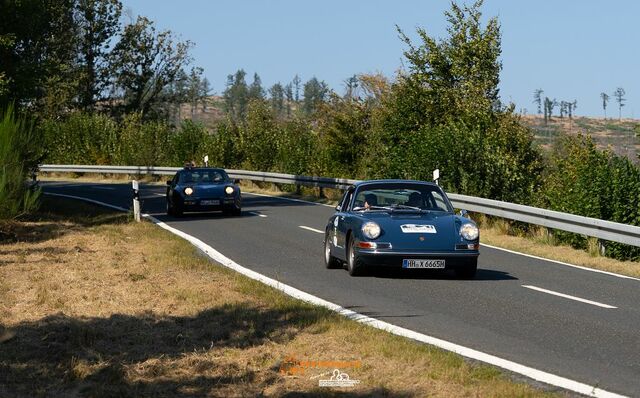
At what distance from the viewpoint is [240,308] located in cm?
1052

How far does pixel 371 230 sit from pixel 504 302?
253 centimetres

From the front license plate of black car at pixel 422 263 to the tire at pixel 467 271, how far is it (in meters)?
0.47

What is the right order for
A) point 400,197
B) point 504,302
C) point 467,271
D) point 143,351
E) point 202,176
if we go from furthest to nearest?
point 202,176 < point 400,197 < point 467,271 < point 504,302 < point 143,351

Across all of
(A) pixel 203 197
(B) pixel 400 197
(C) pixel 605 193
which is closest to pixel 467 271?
(B) pixel 400 197

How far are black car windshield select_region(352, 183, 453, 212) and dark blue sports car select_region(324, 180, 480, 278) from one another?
17 mm

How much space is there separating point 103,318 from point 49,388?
296cm

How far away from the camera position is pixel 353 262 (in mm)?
14086

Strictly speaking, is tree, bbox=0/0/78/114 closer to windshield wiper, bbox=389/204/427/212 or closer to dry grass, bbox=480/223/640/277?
dry grass, bbox=480/223/640/277

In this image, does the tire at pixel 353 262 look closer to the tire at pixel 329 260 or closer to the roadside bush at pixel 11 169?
the tire at pixel 329 260

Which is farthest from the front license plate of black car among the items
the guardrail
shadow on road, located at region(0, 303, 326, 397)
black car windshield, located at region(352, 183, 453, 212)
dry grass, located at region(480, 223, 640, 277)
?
the guardrail

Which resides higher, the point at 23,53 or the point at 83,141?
the point at 23,53

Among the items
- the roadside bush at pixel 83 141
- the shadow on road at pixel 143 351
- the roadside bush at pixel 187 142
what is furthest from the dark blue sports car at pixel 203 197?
the roadside bush at pixel 83 141

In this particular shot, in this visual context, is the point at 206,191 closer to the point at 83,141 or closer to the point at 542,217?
the point at 542,217

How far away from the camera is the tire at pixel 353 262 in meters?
14.0
